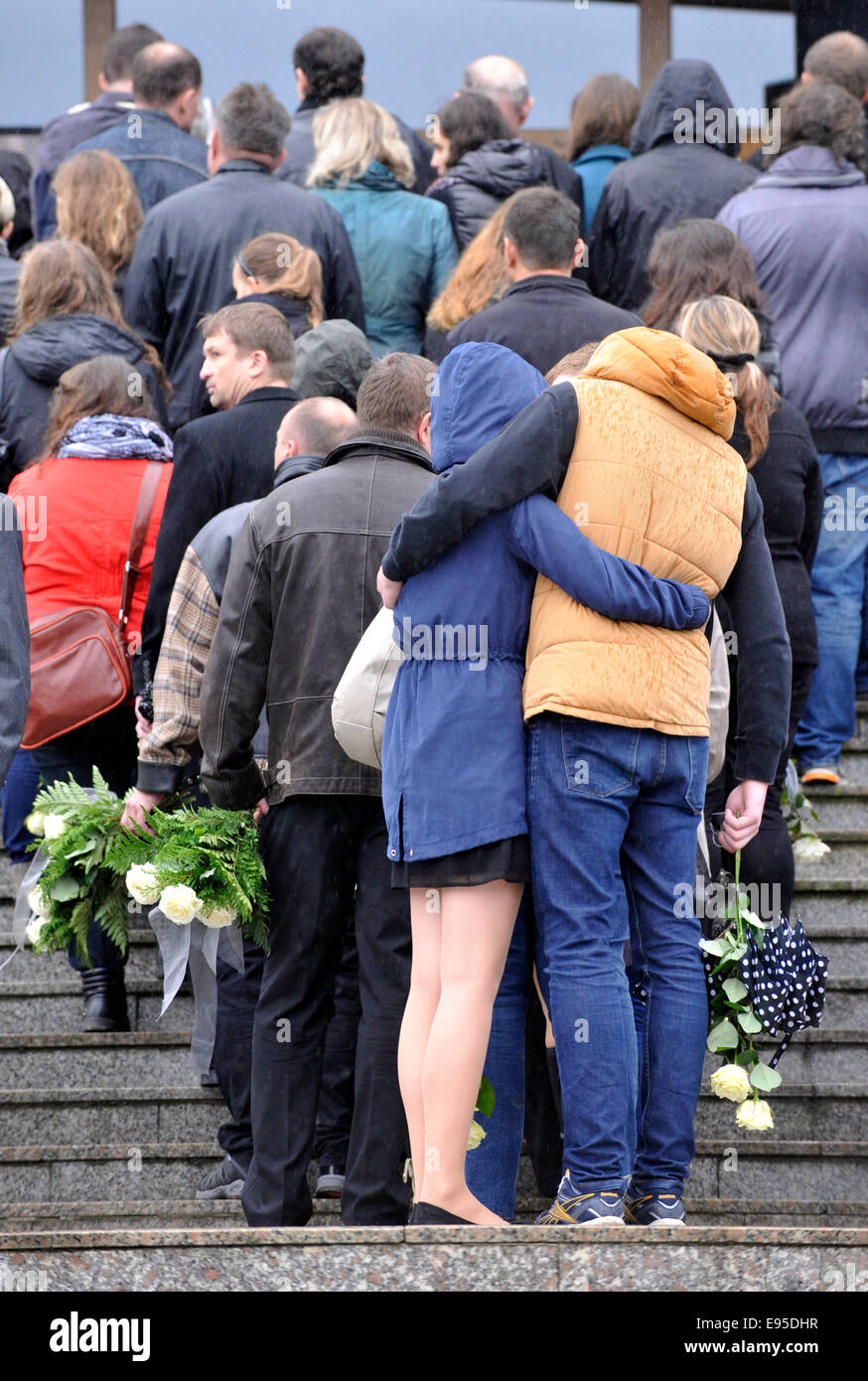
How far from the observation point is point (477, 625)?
3.83 m

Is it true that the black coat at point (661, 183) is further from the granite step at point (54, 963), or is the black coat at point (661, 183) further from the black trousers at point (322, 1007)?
the black trousers at point (322, 1007)

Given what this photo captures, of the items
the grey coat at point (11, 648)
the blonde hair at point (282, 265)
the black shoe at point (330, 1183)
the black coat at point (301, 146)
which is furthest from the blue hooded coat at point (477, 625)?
the black coat at point (301, 146)

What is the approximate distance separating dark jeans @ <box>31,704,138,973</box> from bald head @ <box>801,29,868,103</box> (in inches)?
150

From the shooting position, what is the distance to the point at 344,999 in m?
5.00

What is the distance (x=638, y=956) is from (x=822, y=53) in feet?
15.5

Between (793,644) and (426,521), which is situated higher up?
(426,521)

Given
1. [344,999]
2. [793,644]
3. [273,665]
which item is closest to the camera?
[273,665]

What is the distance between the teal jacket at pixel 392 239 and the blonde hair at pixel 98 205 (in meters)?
0.72

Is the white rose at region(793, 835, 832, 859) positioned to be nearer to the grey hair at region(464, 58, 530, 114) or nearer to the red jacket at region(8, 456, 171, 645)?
the red jacket at region(8, 456, 171, 645)

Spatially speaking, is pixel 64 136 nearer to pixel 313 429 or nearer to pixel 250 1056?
pixel 313 429

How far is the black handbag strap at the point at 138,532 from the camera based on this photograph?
5.60m
